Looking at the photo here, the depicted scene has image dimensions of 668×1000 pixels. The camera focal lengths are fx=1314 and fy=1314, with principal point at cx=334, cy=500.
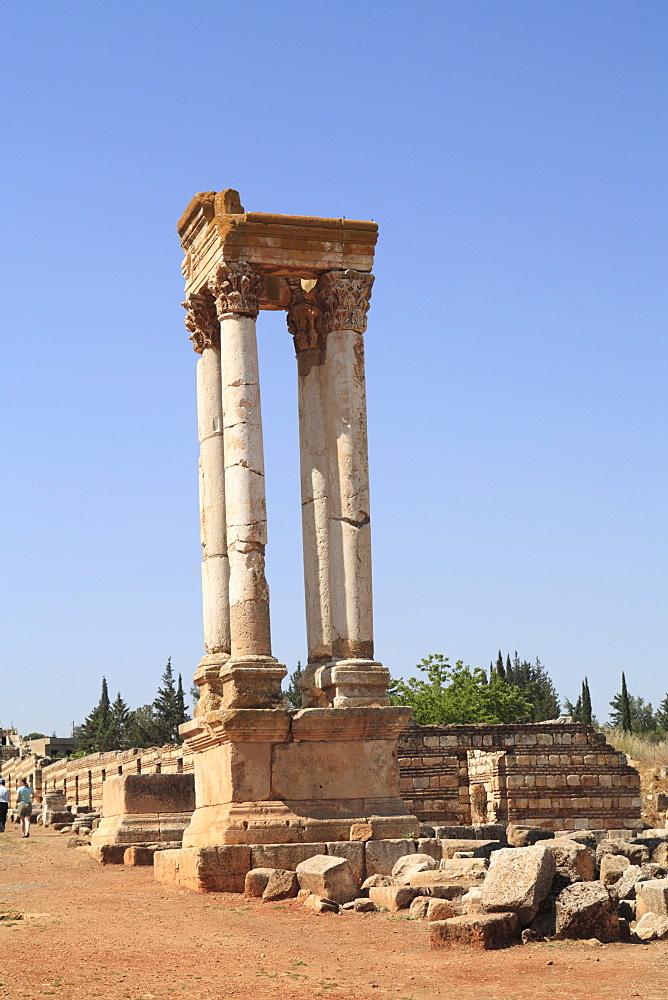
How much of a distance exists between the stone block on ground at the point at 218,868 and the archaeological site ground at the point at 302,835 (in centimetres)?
2

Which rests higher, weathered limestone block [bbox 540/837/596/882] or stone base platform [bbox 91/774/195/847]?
stone base platform [bbox 91/774/195/847]

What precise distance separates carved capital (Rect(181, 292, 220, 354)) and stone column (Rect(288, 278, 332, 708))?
97 cm

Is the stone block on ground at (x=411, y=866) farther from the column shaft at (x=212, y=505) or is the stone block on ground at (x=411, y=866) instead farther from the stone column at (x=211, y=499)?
the column shaft at (x=212, y=505)

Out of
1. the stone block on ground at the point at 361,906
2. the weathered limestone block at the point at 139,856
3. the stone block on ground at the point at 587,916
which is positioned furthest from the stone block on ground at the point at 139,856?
the stone block on ground at the point at 587,916

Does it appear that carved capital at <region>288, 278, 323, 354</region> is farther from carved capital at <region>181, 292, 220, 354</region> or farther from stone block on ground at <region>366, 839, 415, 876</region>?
stone block on ground at <region>366, 839, 415, 876</region>

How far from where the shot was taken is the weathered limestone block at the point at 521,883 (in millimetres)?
9219

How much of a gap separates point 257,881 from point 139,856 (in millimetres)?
5427

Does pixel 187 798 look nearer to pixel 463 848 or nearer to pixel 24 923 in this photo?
pixel 463 848

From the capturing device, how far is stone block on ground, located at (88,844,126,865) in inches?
704

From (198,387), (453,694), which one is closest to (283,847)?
(198,387)

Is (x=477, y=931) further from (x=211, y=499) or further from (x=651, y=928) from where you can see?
(x=211, y=499)

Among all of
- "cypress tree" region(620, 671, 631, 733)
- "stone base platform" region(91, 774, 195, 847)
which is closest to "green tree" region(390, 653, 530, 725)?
"cypress tree" region(620, 671, 631, 733)

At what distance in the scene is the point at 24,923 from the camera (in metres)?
10.6

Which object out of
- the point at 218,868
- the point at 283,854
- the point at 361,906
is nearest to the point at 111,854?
the point at 283,854
